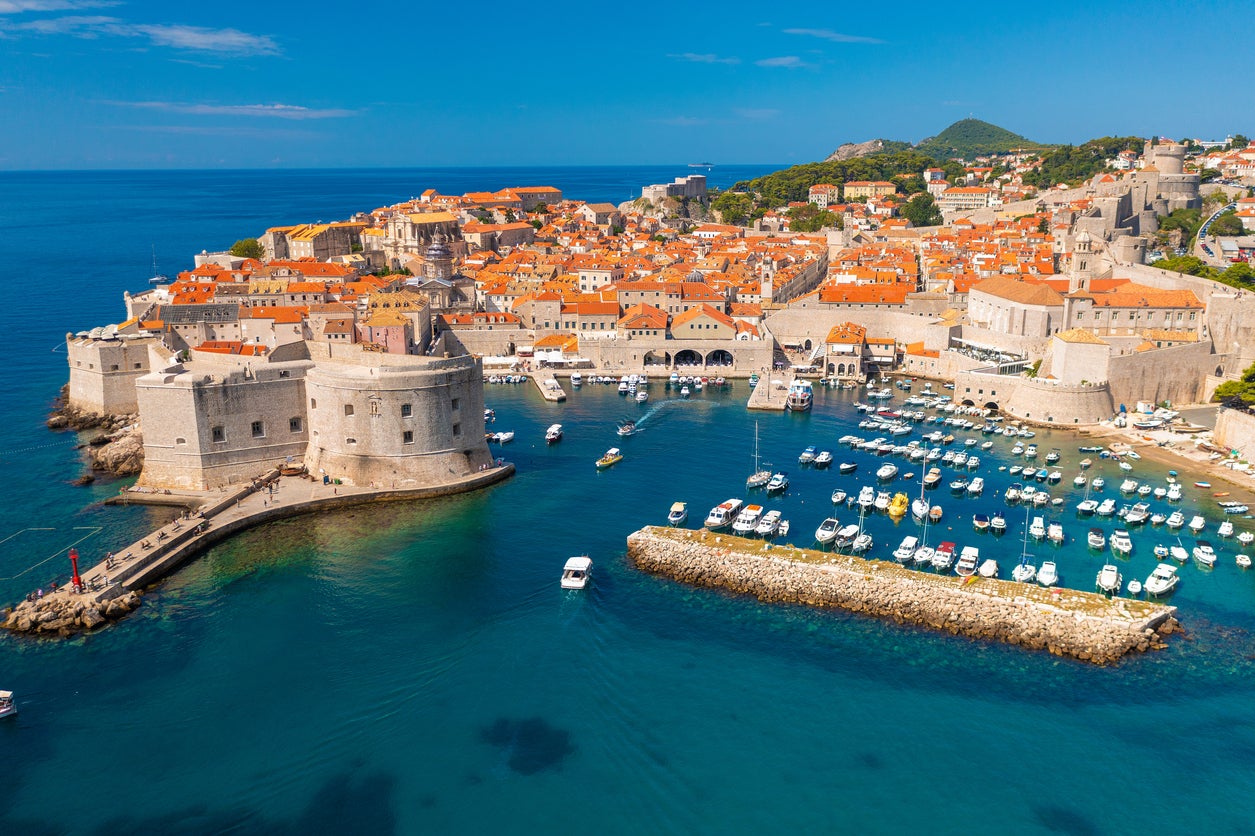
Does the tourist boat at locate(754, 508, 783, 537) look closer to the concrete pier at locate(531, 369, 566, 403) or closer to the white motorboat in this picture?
the white motorboat

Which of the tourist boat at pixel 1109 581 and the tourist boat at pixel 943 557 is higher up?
the tourist boat at pixel 943 557

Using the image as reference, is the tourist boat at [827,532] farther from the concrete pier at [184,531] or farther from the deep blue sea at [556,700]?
the concrete pier at [184,531]

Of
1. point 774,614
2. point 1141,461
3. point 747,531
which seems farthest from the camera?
point 1141,461

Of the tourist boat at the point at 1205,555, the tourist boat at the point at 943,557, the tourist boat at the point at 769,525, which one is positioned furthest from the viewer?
the tourist boat at the point at 769,525

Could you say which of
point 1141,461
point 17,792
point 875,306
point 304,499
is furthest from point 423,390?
point 875,306

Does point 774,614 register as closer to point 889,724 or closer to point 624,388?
point 889,724

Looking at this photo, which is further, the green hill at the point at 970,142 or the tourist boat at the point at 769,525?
the green hill at the point at 970,142

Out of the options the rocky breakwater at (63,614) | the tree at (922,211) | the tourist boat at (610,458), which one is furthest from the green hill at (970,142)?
the rocky breakwater at (63,614)
